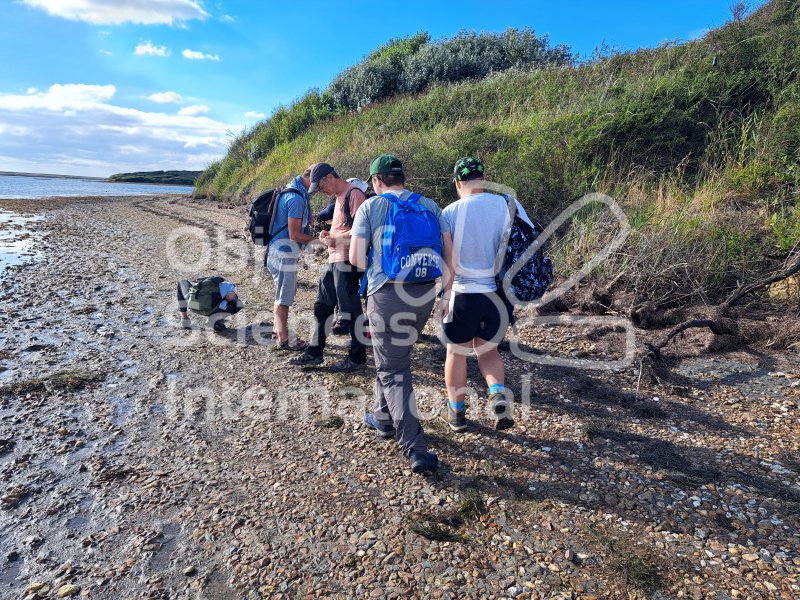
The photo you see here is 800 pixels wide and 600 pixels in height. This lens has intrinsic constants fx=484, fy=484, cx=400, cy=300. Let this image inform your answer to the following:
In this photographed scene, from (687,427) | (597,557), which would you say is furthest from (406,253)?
(687,427)

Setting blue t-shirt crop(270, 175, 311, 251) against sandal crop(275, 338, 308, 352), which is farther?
sandal crop(275, 338, 308, 352)

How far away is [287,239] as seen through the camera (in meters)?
5.39

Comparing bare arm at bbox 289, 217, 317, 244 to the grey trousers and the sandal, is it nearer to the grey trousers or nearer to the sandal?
the sandal

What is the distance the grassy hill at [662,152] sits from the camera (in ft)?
19.2

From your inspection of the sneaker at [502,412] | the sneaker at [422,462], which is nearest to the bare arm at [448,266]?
the sneaker at [502,412]

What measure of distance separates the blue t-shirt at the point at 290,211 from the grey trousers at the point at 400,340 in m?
2.26

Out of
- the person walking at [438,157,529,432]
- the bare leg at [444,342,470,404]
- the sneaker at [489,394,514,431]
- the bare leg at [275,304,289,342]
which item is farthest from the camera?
the bare leg at [275,304,289,342]

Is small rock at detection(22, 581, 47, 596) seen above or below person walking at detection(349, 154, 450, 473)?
below

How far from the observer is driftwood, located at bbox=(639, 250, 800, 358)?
15.7 feet

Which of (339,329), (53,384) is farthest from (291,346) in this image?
(53,384)

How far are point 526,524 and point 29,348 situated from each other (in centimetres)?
583

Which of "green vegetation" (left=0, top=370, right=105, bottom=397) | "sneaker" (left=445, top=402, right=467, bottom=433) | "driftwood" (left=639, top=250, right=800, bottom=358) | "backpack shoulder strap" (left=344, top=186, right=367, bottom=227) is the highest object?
"backpack shoulder strap" (left=344, top=186, right=367, bottom=227)

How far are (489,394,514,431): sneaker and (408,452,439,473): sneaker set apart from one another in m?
0.57

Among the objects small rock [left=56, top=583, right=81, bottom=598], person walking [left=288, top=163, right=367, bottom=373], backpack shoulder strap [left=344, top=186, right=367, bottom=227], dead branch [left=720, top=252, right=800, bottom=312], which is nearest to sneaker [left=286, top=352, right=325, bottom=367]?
person walking [left=288, top=163, right=367, bottom=373]
